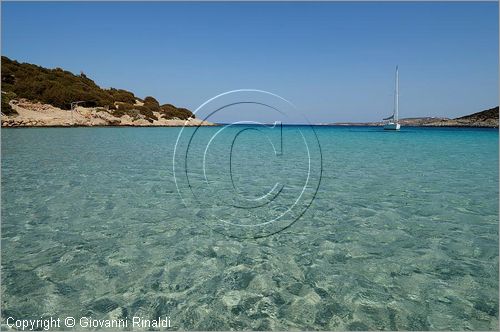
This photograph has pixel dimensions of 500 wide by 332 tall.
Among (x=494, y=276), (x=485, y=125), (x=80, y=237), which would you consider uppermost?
(x=485, y=125)

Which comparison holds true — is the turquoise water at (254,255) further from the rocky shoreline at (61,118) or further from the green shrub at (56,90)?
the green shrub at (56,90)

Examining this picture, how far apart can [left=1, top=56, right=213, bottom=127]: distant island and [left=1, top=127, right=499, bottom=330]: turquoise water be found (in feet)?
177

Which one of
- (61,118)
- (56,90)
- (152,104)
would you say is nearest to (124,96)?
(152,104)

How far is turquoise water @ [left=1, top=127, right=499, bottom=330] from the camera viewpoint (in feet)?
14.4

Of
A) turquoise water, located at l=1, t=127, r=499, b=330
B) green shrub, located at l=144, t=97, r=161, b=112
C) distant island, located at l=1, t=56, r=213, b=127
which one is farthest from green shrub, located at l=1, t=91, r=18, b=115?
turquoise water, located at l=1, t=127, r=499, b=330

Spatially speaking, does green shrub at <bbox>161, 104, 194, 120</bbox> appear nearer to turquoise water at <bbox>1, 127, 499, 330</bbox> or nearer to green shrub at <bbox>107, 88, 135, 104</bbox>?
green shrub at <bbox>107, 88, 135, 104</bbox>

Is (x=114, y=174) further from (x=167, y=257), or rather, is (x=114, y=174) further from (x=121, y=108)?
(x=121, y=108)

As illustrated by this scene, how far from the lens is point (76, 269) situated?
5.45 meters

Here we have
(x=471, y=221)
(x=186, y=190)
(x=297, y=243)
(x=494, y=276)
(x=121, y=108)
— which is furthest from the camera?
(x=121, y=108)

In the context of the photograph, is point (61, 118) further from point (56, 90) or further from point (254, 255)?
point (254, 255)

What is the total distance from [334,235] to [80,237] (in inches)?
229

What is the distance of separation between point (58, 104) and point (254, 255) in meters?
77.5

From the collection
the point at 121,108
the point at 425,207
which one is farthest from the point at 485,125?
the point at 425,207

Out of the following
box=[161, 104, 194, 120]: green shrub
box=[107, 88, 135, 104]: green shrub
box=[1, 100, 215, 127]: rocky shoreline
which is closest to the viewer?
box=[1, 100, 215, 127]: rocky shoreline
